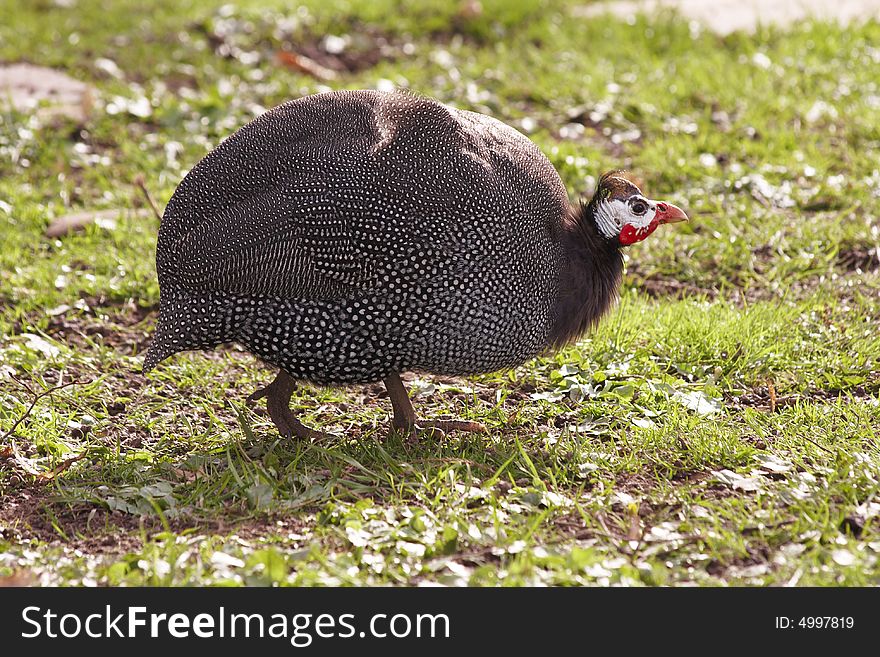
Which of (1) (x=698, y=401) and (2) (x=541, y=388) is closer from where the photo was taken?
(1) (x=698, y=401)

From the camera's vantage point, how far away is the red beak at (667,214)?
374cm

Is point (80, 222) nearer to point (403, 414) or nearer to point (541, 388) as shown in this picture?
point (403, 414)

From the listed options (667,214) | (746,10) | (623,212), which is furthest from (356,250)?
(746,10)

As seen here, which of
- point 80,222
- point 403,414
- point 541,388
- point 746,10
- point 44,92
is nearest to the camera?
point 403,414

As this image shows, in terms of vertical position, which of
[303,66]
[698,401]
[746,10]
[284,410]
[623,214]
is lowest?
[284,410]

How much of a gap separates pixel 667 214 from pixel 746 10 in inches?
178

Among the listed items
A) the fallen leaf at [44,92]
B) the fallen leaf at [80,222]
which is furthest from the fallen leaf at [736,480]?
the fallen leaf at [44,92]

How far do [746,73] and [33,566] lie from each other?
507cm

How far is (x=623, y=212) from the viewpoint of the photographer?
12.2 feet

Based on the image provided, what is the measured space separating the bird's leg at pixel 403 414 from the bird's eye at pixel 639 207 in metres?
0.89

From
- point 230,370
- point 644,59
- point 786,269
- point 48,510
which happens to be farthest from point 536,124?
point 48,510

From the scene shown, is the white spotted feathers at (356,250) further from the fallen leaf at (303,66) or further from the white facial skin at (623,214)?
the fallen leaf at (303,66)

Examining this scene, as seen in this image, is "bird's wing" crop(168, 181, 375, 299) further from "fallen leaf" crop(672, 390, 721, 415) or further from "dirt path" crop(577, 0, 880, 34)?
"dirt path" crop(577, 0, 880, 34)

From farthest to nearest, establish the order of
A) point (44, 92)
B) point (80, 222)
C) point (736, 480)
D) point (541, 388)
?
point (44, 92) < point (80, 222) < point (541, 388) < point (736, 480)
